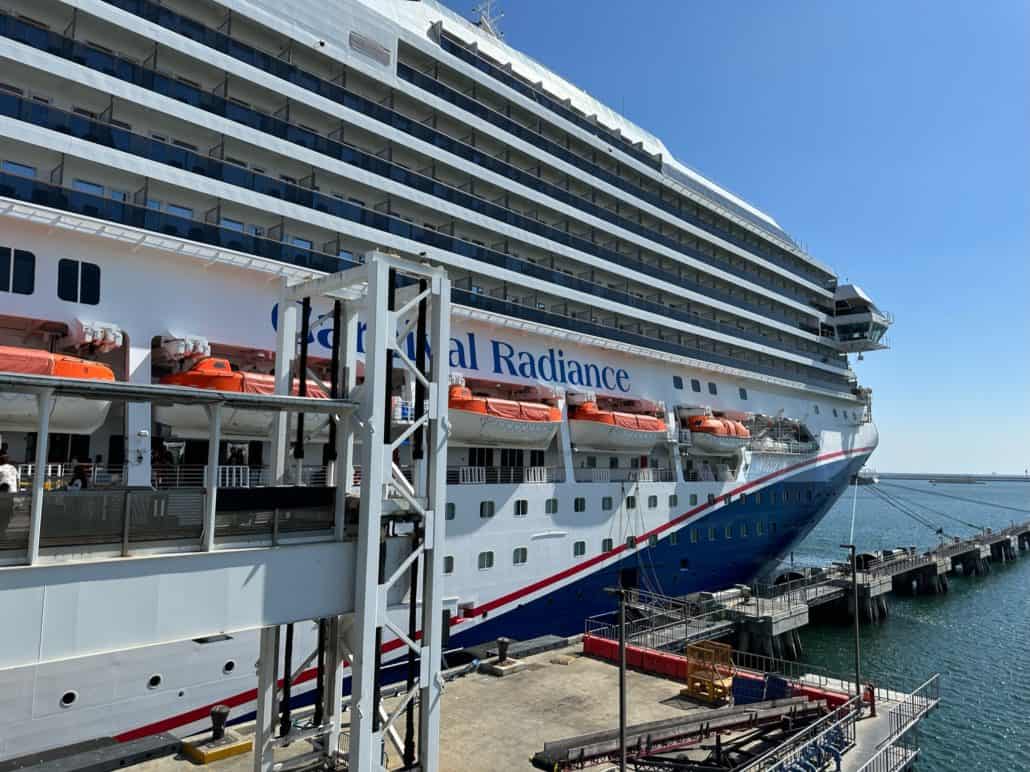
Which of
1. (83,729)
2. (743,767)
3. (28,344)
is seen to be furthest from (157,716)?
(743,767)

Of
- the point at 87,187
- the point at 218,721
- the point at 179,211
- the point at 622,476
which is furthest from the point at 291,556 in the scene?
the point at 622,476

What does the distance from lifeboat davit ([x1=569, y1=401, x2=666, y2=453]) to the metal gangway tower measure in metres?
12.6

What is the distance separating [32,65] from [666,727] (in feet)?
53.5

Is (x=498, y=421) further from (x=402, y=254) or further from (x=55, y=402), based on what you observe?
(x=55, y=402)

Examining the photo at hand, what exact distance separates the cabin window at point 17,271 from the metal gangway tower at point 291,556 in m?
5.98

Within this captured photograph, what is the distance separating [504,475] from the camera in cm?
2056

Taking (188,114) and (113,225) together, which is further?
(188,114)

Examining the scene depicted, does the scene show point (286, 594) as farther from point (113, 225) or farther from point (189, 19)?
point (189, 19)

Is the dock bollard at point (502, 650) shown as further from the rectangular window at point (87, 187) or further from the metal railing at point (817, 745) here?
the rectangular window at point (87, 187)

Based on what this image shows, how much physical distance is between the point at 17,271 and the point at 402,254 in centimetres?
858

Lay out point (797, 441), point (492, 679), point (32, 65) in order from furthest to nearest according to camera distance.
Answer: point (797, 441)
point (492, 679)
point (32, 65)

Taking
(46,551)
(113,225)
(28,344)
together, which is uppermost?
(113,225)

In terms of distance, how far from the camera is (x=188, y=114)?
586 inches

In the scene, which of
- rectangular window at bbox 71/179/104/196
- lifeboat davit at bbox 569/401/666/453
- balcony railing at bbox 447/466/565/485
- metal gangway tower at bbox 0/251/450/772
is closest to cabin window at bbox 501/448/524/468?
balcony railing at bbox 447/466/565/485
